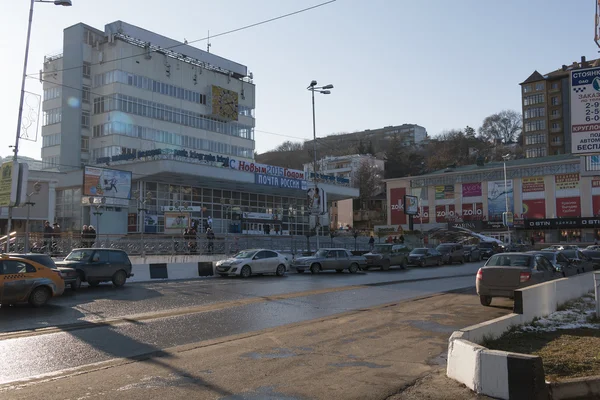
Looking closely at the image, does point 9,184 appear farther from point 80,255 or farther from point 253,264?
point 253,264

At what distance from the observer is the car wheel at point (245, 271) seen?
83.9 ft

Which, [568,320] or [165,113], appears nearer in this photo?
[568,320]

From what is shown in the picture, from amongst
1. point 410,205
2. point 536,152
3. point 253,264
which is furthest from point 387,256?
point 536,152

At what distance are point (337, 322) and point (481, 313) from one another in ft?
13.0

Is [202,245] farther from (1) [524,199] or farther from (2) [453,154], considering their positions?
(2) [453,154]

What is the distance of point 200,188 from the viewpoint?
178 feet

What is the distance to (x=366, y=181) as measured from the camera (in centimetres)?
11162

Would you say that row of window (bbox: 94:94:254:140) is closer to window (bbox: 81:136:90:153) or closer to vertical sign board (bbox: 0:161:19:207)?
window (bbox: 81:136:90:153)

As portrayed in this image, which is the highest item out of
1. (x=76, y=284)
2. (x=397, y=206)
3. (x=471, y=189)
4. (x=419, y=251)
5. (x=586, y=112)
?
(x=471, y=189)

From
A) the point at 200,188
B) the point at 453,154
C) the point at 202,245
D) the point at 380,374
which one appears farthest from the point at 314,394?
the point at 453,154

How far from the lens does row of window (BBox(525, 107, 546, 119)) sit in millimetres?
106188

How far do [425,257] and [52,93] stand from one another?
2086 inches

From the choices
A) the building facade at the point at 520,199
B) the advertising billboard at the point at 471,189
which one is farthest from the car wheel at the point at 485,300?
the advertising billboard at the point at 471,189

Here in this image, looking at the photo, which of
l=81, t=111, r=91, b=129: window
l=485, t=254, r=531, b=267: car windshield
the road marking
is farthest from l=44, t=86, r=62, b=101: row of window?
l=485, t=254, r=531, b=267: car windshield
